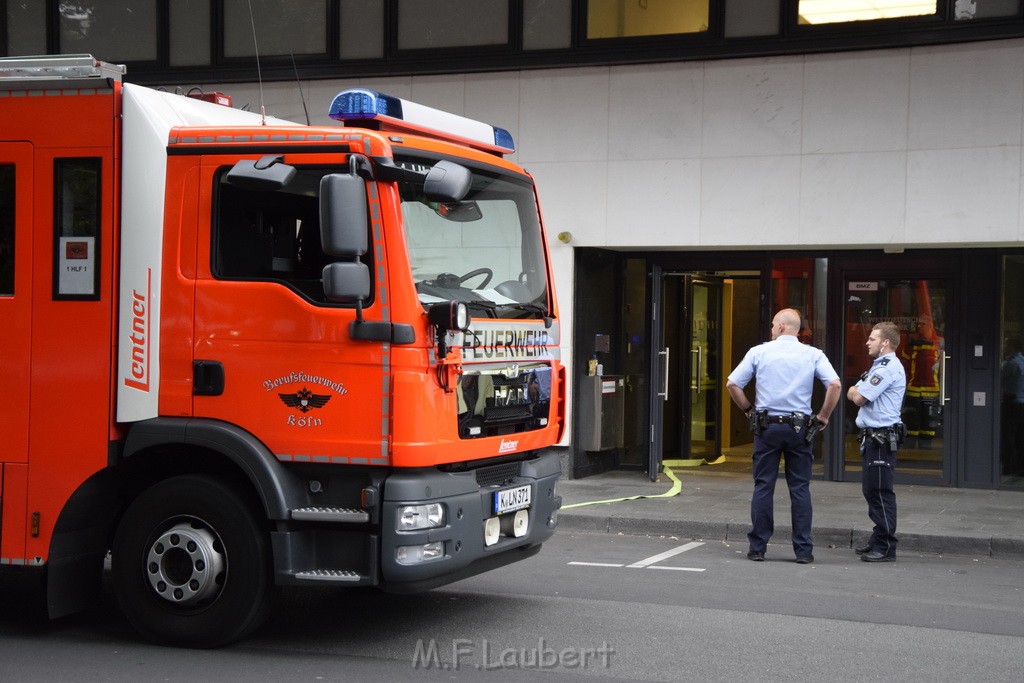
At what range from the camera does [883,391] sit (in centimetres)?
950

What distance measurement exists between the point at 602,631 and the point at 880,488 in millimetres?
3428

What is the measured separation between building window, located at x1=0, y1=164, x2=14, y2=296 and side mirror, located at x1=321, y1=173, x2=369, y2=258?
1.91m

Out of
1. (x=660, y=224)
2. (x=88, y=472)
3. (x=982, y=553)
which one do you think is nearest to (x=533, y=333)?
(x=88, y=472)

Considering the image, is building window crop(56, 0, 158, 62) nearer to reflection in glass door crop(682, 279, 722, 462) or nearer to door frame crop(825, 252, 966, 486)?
reflection in glass door crop(682, 279, 722, 462)

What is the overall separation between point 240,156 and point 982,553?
6955 millimetres

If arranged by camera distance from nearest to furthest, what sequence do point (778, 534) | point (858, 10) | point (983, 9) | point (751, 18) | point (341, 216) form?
point (341, 216) → point (778, 534) → point (983, 9) → point (858, 10) → point (751, 18)

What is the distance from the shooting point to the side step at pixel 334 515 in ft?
20.4

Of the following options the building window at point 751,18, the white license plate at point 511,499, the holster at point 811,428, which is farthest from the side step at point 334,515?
the building window at point 751,18

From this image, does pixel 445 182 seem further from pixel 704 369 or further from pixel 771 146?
pixel 704 369

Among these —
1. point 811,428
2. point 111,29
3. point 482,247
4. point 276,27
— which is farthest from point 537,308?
point 111,29

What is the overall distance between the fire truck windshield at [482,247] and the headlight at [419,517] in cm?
103

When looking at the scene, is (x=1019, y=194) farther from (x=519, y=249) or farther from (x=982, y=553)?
(x=519, y=249)

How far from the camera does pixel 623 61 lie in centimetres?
1376

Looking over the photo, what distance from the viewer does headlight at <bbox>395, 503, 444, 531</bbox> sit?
620 centimetres
